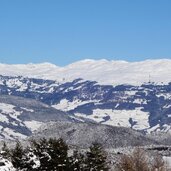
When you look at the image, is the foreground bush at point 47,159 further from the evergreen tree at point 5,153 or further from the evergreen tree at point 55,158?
the evergreen tree at point 5,153

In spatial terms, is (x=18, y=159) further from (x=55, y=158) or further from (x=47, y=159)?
(x=55, y=158)

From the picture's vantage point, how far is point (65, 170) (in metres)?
A: 72.2

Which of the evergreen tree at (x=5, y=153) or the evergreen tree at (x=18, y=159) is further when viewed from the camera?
the evergreen tree at (x=5, y=153)

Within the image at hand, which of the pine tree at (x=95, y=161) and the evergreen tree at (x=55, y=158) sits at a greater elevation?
the evergreen tree at (x=55, y=158)

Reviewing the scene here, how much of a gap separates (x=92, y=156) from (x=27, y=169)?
14.2m

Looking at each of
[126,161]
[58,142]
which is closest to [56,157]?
[58,142]

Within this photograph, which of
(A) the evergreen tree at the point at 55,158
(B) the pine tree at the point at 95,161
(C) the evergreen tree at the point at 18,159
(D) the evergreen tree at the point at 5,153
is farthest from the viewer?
(B) the pine tree at the point at 95,161

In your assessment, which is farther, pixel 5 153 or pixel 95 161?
pixel 95 161

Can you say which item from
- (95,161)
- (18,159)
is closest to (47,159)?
(18,159)

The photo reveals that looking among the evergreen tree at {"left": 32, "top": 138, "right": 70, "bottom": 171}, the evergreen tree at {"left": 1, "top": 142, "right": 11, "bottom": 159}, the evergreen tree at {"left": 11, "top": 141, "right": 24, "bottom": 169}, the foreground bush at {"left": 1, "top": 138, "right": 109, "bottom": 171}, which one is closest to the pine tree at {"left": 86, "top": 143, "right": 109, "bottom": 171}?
the foreground bush at {"left": 1, "top": 138, "right": 109, "bottom": 171}

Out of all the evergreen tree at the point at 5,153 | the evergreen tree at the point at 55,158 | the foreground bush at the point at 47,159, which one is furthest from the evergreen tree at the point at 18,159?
the evergreen tree at the point at 55,158

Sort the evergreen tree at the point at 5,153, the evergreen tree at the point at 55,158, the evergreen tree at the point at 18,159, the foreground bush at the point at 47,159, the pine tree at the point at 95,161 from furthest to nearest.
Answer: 1. the pine tree at the point at 95,161
2. the evergreen tree at the point at 5,153
3. the evergreen tree at the point at 18,159
4. the foreground bush at the point at 47,159
5. the evergreen tree at the point at 55,158

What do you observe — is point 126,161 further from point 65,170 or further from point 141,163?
point 65,170

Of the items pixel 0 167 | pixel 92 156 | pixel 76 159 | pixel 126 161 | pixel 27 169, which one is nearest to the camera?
pixel 0 167
